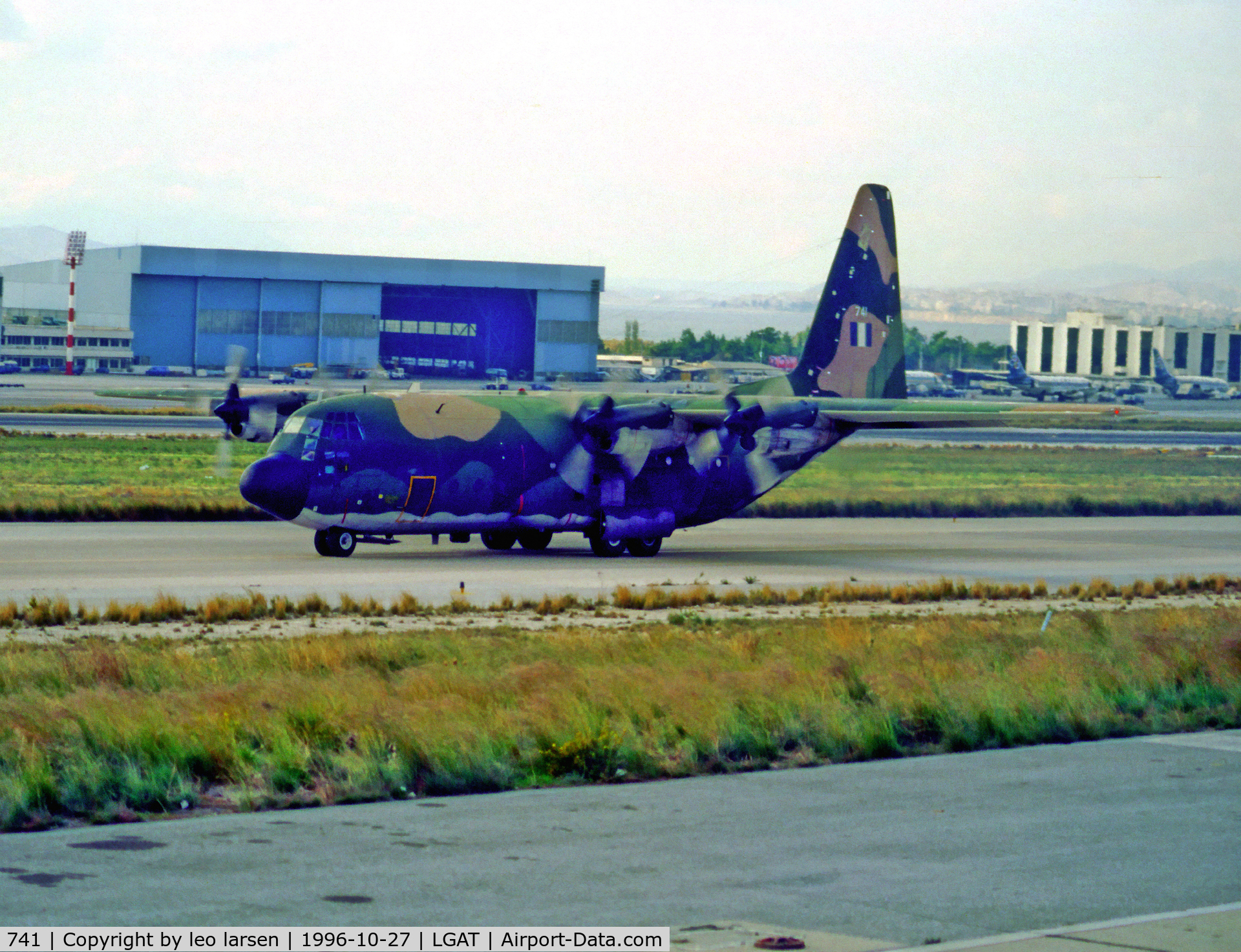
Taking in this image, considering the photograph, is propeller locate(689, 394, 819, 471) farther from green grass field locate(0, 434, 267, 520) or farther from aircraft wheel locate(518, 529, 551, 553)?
green grass field locate(0, 434, 267, 520)

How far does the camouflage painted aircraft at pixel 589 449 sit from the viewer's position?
108ft

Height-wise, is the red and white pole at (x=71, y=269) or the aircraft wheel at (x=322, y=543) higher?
the red and white pole at (x=71, y=269)

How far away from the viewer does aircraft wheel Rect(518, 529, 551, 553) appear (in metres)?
37.3

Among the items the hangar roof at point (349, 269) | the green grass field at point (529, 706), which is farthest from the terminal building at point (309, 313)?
the green grass field at point (529, 706)

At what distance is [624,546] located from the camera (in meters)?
37.5

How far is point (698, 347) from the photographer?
18562 centimetres

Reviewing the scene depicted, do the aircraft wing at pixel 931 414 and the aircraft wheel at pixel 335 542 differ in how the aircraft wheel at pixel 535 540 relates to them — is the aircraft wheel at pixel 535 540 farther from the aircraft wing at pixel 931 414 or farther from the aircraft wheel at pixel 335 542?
the aircraft wing at pixel 931 414

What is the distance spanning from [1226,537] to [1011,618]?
22004 mm

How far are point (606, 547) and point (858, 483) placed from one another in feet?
42.5

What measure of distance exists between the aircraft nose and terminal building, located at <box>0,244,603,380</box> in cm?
11100

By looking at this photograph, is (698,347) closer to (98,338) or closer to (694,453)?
(98,338)

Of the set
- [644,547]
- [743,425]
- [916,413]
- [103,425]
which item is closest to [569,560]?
[644,547]

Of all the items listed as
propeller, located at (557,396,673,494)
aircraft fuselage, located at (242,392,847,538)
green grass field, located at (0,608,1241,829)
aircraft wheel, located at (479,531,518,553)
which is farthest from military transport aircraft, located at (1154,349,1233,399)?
green grass field, located at (0,608,1241,829)

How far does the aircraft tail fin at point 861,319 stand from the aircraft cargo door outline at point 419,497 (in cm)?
1303
